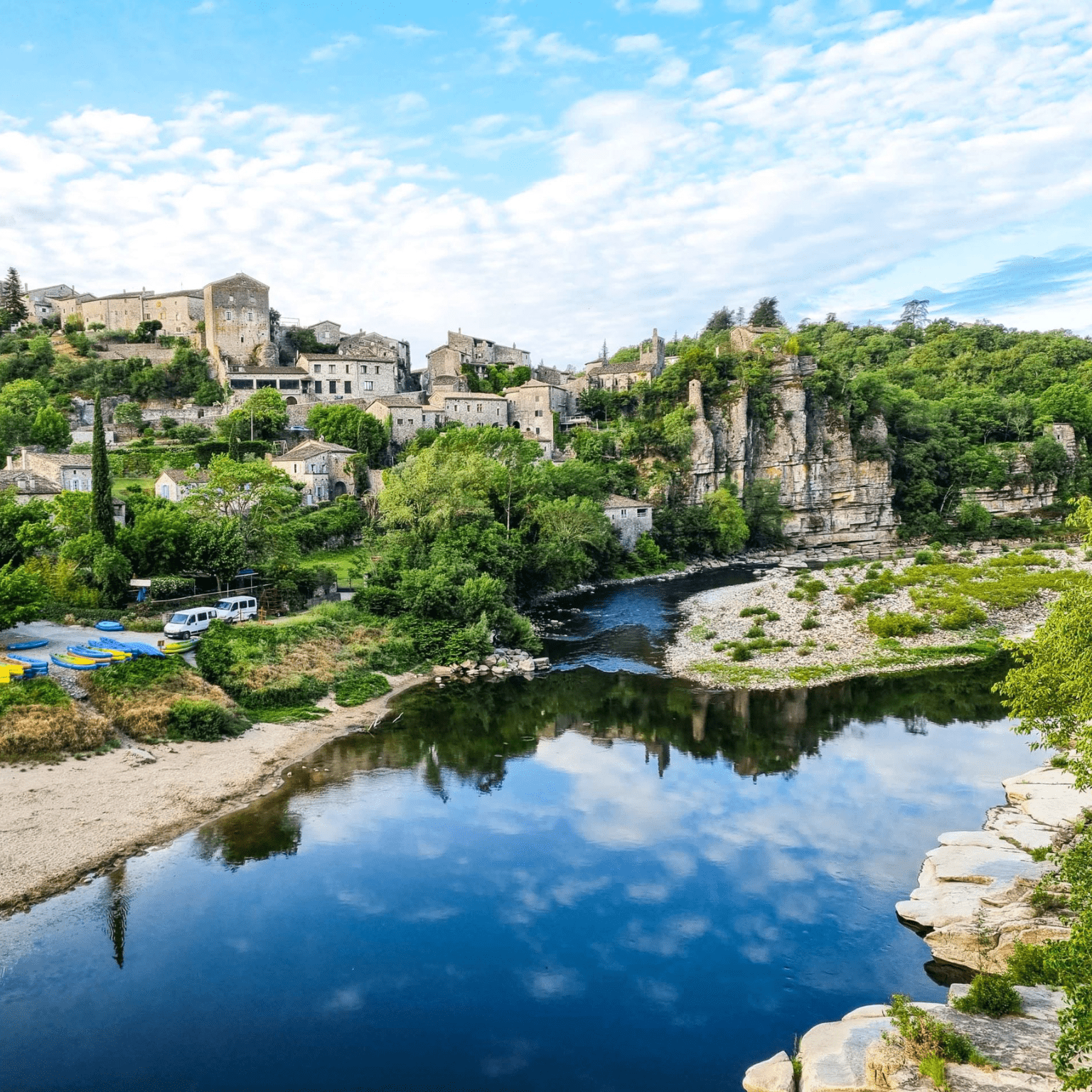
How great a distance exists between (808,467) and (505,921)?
185 ft

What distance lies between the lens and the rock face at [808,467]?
65312mm

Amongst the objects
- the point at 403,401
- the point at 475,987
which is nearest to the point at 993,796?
the point at 475,987

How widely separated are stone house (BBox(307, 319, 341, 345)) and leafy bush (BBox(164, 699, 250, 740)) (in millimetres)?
53463

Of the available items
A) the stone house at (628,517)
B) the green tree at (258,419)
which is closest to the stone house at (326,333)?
the green tree at (258,419)

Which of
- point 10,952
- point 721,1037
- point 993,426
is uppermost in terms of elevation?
point 993,426

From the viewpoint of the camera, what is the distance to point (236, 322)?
65.9 meters

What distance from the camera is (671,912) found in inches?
631

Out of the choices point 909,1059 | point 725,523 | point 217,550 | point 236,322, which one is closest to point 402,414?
point 236,322

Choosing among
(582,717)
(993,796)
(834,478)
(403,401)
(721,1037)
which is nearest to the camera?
(721,1037)

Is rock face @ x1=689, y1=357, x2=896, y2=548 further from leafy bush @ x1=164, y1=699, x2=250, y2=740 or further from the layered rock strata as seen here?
the layered rock strata

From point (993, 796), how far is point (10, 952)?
2145cm

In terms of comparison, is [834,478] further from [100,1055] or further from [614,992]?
[100,1055]

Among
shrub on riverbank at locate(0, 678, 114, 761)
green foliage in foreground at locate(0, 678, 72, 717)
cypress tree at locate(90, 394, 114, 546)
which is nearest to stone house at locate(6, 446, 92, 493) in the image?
cypress tree at locate(90, 394, 114, 546)

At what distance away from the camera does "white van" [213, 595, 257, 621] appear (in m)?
30.8
